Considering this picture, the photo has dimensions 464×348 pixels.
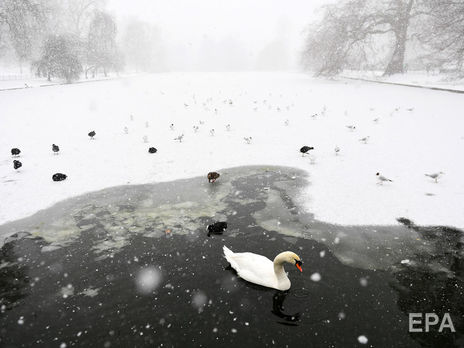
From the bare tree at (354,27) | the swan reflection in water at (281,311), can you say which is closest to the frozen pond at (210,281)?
the swan reflection in water at (281,311)

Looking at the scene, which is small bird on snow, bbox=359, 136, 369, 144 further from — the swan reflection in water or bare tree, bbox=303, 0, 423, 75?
bare tree, bbox=303, 0, 423, 75

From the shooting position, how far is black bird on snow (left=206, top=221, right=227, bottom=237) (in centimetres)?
673

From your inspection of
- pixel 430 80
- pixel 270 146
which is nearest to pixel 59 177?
pixel 270 146

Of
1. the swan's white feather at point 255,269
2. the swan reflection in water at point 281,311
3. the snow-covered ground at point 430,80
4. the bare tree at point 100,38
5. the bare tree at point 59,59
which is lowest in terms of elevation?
the swan reflection in water at point 281,311

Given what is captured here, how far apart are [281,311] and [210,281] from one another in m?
1.40

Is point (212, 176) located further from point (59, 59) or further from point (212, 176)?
point (59, 59)

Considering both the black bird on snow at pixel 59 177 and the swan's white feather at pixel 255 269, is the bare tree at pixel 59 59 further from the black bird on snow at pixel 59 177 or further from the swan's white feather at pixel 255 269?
the swan's white feather at pixel 255 269

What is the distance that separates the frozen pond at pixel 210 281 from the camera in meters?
4.27

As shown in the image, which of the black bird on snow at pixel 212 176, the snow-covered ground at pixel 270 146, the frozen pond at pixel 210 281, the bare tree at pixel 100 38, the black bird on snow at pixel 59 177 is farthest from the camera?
the bare tree at pixel 100 38

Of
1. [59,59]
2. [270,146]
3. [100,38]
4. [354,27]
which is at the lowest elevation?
[270,146]

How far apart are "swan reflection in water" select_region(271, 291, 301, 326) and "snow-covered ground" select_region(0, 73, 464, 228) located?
3.21m

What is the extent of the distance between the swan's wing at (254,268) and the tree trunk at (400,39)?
3410 cm

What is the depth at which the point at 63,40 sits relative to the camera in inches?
1385

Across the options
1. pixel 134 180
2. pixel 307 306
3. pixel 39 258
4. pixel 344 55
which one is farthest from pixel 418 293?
pixel 344 55
